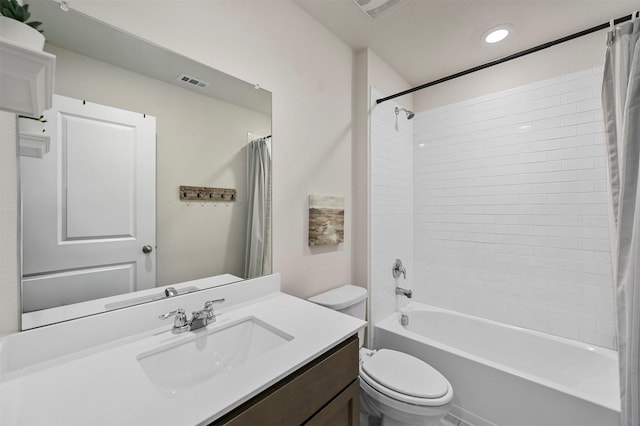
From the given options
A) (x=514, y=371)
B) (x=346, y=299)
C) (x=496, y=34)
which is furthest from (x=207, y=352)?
A: (x=496, y=34)

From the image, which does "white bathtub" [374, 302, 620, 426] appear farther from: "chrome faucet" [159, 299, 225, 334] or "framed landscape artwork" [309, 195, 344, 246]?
"chrome faucet" [159, 299, 225, 334]

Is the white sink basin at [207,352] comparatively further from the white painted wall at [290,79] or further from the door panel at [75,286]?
the white painted wall at [290,79]

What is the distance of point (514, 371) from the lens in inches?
59.7

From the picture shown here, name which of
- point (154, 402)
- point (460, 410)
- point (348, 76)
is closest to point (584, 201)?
point (460, 410)

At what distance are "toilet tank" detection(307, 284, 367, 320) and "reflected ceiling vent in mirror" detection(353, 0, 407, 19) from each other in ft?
5.27

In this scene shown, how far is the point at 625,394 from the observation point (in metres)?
1.04

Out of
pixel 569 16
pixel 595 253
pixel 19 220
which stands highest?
pixel 569 16

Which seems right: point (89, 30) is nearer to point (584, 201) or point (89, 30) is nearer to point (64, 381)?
point (64, 381)

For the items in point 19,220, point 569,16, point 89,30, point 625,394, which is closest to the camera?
point 19,220

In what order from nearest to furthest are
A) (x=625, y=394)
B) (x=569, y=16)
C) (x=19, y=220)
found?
1. (x=19, y=220)
2. (x=625, y=394)
3. (x=569, y=16)

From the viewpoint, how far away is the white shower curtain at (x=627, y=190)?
963 mm

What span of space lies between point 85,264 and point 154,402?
0.57m

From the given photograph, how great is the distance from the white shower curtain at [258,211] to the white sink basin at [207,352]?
30cm

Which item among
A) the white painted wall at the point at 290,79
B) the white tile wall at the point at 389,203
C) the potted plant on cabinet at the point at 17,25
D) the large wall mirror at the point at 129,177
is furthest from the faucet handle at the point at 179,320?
the white tile wall at the point at 389,203
